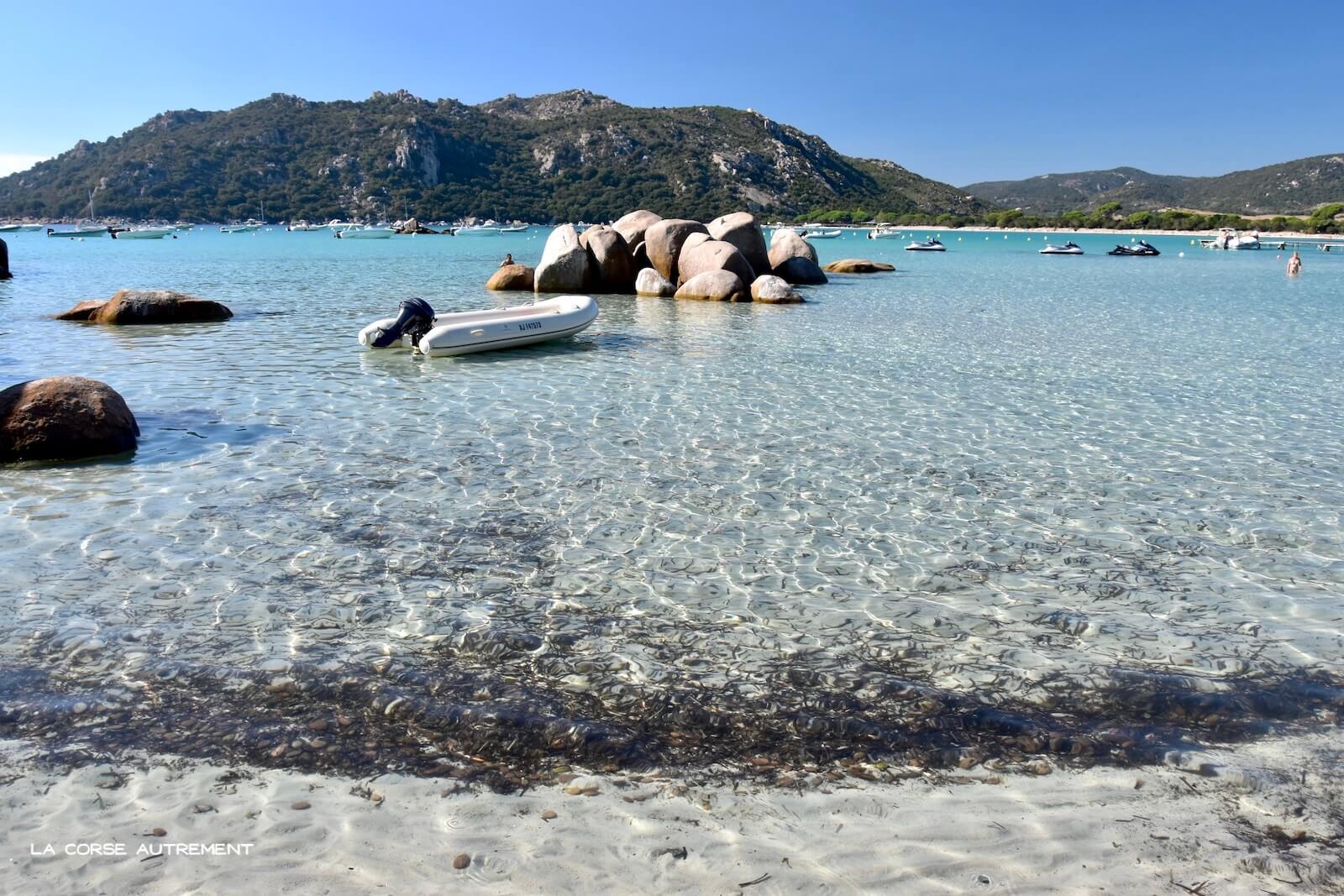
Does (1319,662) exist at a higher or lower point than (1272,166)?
lower

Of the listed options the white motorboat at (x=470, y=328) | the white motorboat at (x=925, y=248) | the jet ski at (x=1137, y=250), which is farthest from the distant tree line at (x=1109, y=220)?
the white motorboat at (x=470, y=328)

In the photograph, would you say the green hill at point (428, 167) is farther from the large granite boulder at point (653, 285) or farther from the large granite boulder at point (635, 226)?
the large granite boulder at point (653, 285)

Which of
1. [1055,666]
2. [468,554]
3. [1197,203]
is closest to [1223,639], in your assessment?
[1055,666]

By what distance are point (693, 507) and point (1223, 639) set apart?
349 centimetres

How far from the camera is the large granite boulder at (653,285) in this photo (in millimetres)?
23641

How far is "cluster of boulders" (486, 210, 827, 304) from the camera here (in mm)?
22953

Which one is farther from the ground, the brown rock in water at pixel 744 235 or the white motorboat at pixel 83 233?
the white motorboat at pixel 83 233

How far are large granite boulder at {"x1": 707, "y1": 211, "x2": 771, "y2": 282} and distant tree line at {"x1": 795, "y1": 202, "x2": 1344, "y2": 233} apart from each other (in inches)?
3743

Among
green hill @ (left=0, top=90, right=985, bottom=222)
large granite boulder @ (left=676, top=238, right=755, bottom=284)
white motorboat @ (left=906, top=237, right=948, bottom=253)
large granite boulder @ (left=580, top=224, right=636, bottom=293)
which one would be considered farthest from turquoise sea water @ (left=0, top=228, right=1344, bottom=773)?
green hill @ (left=0, top=90, right=985, bottom=222)

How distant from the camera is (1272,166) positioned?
151625 mm

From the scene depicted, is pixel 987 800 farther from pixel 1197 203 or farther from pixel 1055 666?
pixel 1197 203

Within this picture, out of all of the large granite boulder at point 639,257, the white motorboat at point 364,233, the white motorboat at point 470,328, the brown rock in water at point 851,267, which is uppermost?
the white motorboat at point 364,233

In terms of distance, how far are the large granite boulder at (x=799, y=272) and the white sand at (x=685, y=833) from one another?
81.6 feet

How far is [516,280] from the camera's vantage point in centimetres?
2525
